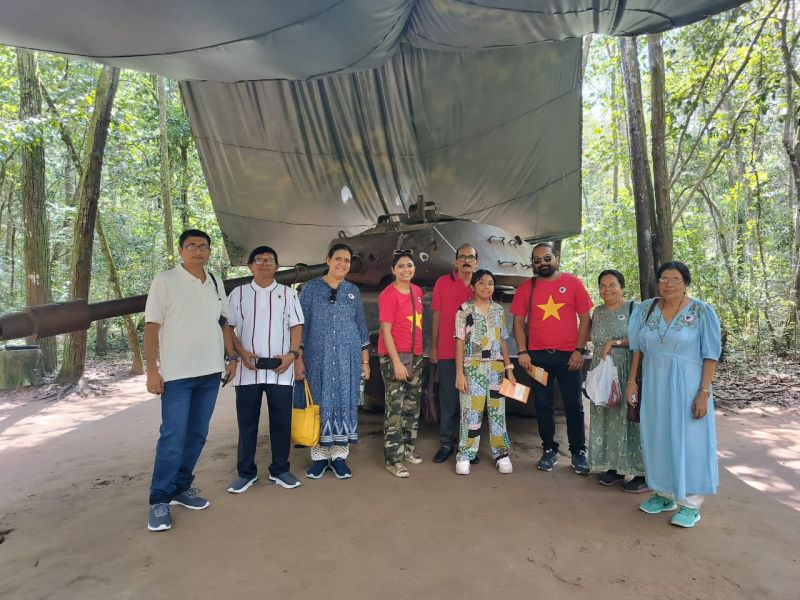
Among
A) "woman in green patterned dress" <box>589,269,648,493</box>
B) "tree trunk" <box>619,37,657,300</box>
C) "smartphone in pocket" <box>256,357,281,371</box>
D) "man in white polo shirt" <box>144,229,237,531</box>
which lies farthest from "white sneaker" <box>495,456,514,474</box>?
"tree trunk" <box>619,37,657,300</box>

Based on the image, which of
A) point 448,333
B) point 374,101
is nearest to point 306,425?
point 448,333

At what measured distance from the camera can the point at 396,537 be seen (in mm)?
2812

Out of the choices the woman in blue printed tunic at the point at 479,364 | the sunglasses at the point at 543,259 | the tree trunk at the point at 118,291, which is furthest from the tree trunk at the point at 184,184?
the sunglasses at the point at 543,259

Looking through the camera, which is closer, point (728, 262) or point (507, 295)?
point (507, 295)

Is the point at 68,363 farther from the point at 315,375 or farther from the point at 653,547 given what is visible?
the point at 653,547

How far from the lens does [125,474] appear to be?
4004 millimetres

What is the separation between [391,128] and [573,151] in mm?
2568

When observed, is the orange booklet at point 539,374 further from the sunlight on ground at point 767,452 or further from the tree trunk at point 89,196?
the tree trunk at point 89,196

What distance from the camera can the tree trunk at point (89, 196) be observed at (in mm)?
7875

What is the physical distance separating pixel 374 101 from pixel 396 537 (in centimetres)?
524

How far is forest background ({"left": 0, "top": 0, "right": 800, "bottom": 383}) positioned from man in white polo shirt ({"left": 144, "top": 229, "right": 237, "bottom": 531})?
16.9 feet

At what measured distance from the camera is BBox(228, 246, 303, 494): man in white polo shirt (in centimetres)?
344

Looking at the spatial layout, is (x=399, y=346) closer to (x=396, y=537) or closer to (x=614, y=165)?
(x=396, y=537)

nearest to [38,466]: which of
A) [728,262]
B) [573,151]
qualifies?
[573,151]
